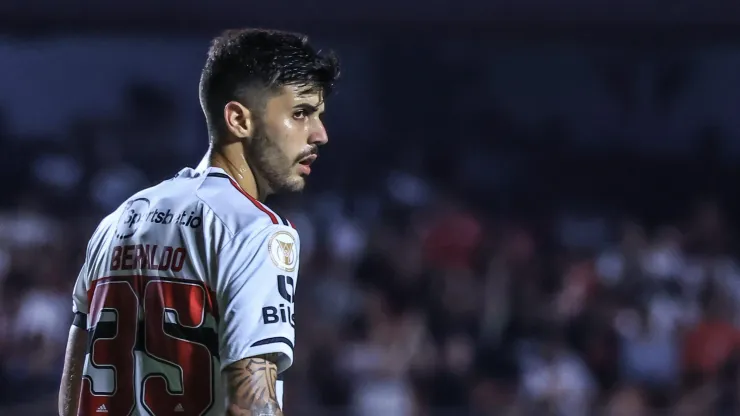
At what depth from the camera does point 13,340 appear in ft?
23.7

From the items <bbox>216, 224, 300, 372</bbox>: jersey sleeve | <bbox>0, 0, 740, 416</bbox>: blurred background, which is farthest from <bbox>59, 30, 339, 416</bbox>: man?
<bbox>0, 0, 740, 416</bbox>: blurred background

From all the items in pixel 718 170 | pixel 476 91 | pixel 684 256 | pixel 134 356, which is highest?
pixel 476 91

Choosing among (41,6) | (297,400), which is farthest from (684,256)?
(41,6)

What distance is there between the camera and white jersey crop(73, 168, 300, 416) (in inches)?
81.4

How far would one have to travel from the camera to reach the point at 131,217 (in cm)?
227

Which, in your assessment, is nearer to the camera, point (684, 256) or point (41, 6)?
point (684, 256)

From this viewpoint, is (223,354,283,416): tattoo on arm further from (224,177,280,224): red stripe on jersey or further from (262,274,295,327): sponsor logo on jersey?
(224,177,280,224): red stripe on jersey

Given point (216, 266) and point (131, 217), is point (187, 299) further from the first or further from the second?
point (131, 217)

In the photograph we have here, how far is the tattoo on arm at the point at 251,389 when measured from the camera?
2.02 m

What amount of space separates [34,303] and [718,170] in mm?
5215

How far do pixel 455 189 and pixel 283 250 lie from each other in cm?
640

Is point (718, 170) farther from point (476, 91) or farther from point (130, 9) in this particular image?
point (130, 9)

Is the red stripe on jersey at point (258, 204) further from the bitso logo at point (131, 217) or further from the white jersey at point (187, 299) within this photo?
the bitso logo at point (131, 217)

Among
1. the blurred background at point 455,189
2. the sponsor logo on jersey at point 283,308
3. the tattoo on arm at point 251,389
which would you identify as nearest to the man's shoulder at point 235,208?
the sponsor logo on jersey at point 283,308
